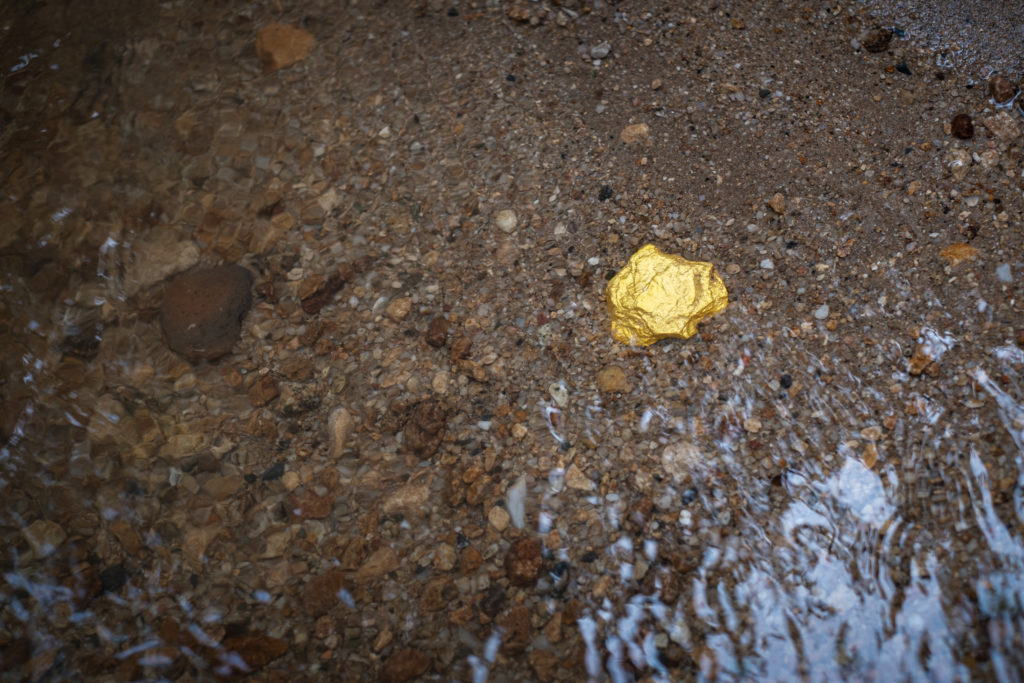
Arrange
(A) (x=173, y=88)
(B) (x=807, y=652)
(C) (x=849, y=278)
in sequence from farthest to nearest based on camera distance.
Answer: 1. (A) (x=173, y=88)
2. (C) (x=849, y=278)
3. (B) (x=807, y=652)

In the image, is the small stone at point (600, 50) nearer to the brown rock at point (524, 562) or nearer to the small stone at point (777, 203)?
the small stone at point (777, 203)

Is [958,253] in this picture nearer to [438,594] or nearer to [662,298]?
[662,298]

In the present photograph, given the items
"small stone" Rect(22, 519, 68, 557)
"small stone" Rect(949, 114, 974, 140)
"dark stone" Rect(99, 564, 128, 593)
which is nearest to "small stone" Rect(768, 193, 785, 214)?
"small stone" Rect(949, 114, 974, 140)

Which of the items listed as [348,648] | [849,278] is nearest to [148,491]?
[348,648]

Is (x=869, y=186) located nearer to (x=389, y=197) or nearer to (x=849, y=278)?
(x=849, y=278)

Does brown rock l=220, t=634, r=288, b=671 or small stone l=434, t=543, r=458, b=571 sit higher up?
small stone l=434, t=543, r=458, b=571

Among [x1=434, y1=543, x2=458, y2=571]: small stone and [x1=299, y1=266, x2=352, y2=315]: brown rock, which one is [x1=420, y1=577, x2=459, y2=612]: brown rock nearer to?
[x1=434, y1=543, x2=458, y2=571]: small stone
